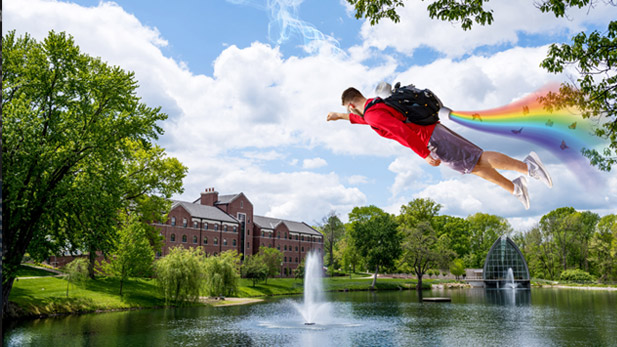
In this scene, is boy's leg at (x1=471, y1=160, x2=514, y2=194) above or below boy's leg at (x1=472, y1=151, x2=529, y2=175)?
below

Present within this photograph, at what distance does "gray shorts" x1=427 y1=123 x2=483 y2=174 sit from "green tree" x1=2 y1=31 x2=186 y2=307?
17178mm

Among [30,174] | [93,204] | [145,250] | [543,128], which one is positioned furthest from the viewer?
[145,250]

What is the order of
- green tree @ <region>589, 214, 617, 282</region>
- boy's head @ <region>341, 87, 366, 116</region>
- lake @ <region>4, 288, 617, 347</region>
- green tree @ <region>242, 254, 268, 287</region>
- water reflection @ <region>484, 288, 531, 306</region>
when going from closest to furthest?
boy's head @ <region>341, 87, 366, 116</region> → lake @ <region>4, 288, 617, 347</region> → water reflection @ <region>484, 288, 531, 306</region> → green tree @ <region>242, 254, 268, 287</region> → green tree @ <region>589, 214, 617, 282</region>

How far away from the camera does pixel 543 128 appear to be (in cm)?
280

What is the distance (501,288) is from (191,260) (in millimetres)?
50799

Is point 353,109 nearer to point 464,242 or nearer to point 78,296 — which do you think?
point 78,296

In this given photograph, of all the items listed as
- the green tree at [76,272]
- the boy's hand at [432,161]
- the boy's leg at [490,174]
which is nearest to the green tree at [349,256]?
the green tree at [76,272]

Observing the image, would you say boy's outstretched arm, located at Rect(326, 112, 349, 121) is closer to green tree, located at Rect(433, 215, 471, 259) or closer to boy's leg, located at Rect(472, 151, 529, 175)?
boy's leg, located at Rect(472, 151, 529, 175)

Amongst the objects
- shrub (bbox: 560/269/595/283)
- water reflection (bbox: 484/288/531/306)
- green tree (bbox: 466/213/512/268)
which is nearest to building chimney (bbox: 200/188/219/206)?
water reflection (bbox: 484/288/531/306)

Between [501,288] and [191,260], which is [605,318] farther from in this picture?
[501,288]

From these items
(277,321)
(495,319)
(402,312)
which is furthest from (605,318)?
(277,321)

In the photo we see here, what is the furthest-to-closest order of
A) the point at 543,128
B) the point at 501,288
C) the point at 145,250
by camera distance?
Answer: the point at 501,288, the point at 145,250, the point at 543,128

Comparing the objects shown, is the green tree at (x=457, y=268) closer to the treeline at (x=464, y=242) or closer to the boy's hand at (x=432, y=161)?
the treeline at (x=464, y=242)

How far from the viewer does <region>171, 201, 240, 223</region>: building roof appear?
64688 millimetres
